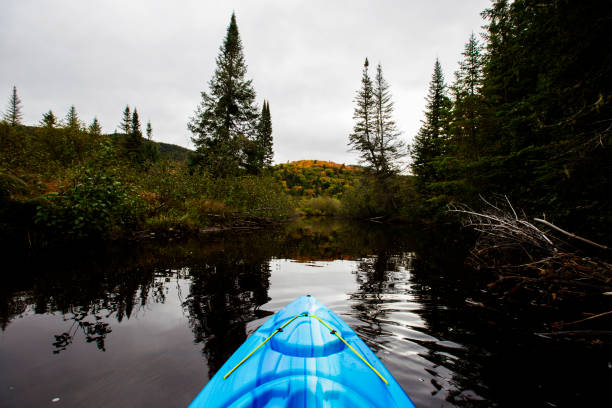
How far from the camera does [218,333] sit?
309 cm

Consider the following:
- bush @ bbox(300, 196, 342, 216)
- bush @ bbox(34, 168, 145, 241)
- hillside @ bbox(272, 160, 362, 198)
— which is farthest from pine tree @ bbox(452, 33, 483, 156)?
hillside @ bbox(272, 160, 362, 198)

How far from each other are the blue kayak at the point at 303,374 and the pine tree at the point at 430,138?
2083 centimetres

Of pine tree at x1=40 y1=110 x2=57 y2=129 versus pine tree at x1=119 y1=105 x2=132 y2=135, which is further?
pine tree at x1=119 y1=105 x2=132 y2=135

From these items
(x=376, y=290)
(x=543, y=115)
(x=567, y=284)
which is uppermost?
(x=543, y=115)

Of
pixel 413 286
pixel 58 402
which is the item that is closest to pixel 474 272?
pixel 413 286

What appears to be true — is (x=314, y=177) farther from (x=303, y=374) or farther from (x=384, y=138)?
(x=303, y=374)

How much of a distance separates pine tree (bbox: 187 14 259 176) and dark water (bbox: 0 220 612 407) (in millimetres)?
15492

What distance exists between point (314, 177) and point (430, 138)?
145ft

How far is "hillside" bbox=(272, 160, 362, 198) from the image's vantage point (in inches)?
2131

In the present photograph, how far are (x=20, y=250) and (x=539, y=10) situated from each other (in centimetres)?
1276

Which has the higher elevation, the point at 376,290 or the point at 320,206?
the point at 320,206

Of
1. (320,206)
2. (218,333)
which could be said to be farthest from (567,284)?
(320,206)

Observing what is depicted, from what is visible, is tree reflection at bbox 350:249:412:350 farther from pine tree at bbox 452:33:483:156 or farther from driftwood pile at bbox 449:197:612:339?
pine tree at bbox 452:33:483:156

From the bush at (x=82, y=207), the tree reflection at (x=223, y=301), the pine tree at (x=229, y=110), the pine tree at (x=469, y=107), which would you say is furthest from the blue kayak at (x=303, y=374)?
the pine tree at (x=229, y=110)
